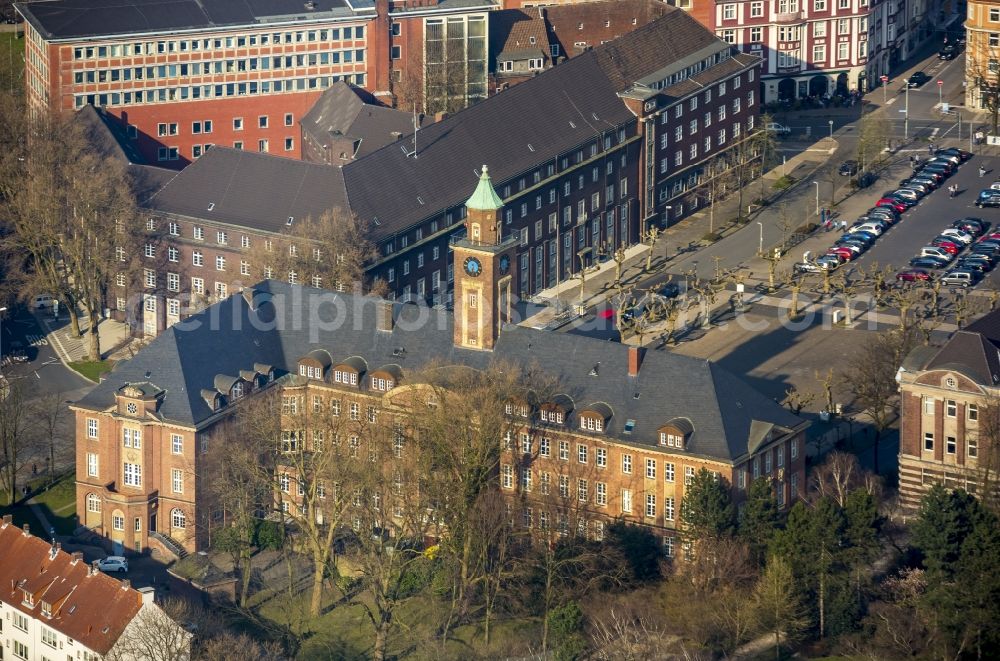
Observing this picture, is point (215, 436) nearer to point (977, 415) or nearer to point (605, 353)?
point (605, 353)

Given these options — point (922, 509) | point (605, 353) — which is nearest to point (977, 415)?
point (922, 509)

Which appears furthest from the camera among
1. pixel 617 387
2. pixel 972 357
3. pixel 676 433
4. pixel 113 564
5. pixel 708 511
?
pixel 972 357

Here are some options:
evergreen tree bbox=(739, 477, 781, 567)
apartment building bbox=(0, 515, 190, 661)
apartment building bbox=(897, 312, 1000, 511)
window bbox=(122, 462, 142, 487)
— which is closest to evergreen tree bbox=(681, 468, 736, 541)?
evergreen tree bbox=(739, 477, 781, 567)

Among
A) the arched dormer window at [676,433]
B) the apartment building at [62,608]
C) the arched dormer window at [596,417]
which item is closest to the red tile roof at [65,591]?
the apartment building at [62,608]

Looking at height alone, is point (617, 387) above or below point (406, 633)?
above

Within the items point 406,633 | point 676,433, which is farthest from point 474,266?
point 406,633

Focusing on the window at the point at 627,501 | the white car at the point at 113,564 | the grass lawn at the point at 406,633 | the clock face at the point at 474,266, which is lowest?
the grass lawn at the point at 406,633

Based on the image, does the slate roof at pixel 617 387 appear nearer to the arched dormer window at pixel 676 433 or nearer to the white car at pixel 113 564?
the arched dormer window at pixel 676 433

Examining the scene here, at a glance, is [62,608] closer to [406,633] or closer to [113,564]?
[113,564]

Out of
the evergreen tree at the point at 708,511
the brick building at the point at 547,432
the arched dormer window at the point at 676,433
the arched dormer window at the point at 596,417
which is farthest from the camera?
the arched dormer window at the point at 596,417
